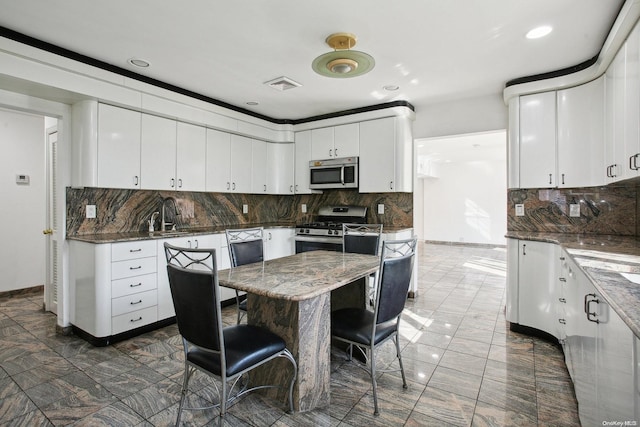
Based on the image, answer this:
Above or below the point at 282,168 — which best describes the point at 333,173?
below

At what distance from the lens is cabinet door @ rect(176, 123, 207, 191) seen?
3645 millimetres

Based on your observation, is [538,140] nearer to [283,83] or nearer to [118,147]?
[283,83]

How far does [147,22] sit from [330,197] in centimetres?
322

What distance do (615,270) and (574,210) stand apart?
2087 mm

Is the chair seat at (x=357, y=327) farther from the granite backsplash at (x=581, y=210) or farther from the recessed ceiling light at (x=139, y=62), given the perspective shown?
the recessed ceiling light at (x=139, y=62)

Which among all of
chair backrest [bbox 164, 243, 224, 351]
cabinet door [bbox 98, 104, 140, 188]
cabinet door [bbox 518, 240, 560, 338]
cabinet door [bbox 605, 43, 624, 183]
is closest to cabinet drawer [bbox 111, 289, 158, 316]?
cabinet door [bbox 98, 104, 140, 188]

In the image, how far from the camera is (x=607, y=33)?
7.68 ft

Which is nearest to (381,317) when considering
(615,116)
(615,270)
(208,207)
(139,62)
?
(615,270)

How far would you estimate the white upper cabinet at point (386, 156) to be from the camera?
403 cm

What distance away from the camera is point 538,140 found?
3121 millimetres

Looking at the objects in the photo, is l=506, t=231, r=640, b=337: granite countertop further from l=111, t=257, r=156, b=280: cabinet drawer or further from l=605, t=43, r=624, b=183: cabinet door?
l=111, t=257, r=156, b=280: cabinet drawer

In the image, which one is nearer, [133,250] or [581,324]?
[581,324]

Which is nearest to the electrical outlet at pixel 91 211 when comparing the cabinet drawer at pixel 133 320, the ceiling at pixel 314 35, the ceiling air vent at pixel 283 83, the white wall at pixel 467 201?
the cabinet drawer at pixel 133 320

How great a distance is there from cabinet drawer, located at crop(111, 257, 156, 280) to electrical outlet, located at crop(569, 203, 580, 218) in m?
4.13
